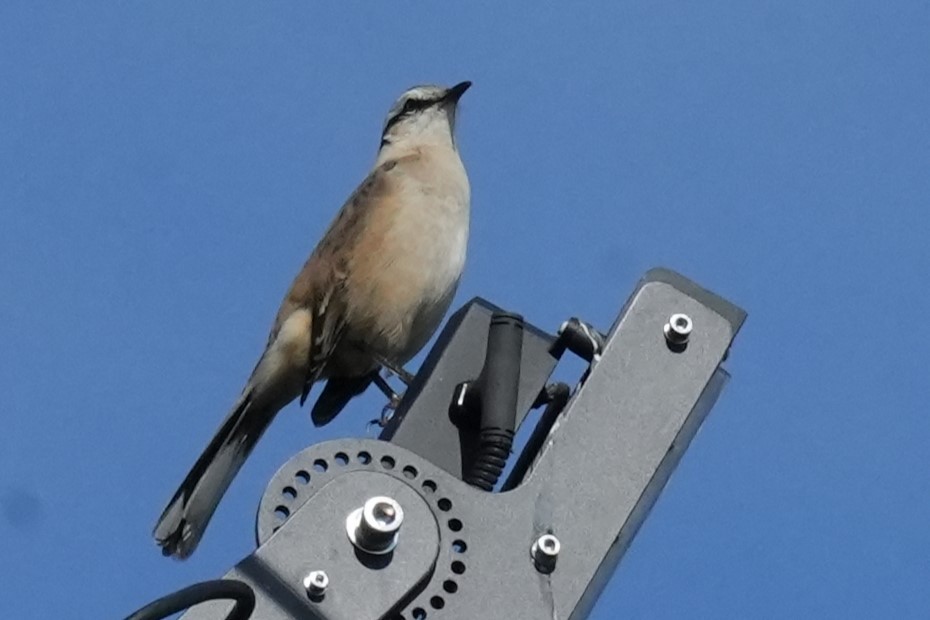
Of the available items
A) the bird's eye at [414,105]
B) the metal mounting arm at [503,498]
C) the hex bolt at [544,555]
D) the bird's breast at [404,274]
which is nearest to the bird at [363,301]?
the bird's breast at [404,274]

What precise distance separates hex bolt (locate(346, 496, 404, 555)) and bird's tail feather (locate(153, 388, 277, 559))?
3.33m

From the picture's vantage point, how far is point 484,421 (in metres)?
2.90

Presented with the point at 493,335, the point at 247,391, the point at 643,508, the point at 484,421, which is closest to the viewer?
the point at 643,508

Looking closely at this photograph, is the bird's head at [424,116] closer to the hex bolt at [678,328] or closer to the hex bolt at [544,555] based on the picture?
the hex bolt at [678,328]

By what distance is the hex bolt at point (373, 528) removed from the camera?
7.95ft

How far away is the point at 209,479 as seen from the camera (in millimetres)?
6293

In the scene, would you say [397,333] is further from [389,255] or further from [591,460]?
[591,460]

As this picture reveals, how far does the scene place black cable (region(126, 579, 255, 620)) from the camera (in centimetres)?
231

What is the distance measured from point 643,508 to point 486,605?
40 centimetres

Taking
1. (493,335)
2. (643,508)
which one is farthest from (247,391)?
(643,508)

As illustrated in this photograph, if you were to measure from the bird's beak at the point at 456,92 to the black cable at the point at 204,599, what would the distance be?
7455mm

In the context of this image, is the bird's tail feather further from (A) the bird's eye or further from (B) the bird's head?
(A) the bird's eye

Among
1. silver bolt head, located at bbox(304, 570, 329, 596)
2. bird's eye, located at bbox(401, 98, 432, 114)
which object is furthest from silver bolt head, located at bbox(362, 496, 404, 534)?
bird's eye, located at bbox(401, 98, 432, 114)

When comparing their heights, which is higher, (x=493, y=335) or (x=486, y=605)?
(x=493, y=335)
